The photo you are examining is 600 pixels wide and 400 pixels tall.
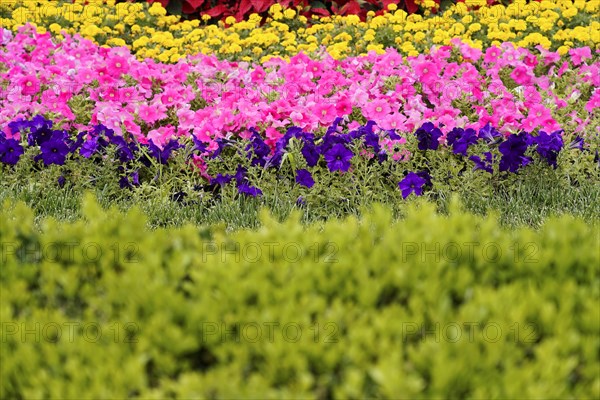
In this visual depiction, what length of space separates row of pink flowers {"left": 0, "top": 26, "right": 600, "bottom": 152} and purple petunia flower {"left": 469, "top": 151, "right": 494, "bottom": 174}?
31cm

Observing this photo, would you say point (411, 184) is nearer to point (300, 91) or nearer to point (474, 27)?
point (300, 91)

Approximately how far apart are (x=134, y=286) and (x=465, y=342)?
2.54 ft

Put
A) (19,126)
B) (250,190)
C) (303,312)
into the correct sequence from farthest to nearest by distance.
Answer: (19,126) → (250,190) → (303,312)

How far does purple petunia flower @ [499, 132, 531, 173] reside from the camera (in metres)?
4.47

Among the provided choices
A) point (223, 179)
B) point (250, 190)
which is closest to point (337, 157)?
point (250, 190)

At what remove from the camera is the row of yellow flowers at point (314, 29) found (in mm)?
7020

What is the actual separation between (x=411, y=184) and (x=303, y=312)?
2780 mm

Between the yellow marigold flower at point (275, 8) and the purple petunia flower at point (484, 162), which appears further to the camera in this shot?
the yellow marigold flower at point (275, 8)

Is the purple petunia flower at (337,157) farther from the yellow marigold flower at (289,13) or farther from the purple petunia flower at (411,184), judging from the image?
the yellow marigold flower at (289,13)

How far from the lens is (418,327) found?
1.67 m

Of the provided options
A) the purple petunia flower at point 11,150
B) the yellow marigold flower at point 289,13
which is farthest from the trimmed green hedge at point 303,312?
the yellow marigold flower at point 289,13

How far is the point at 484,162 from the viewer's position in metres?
4.48

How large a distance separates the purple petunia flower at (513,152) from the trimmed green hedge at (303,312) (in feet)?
7.89

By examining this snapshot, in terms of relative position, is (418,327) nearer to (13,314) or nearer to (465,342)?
(465,342)
